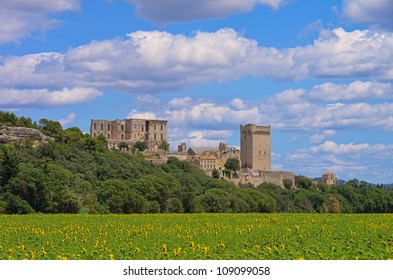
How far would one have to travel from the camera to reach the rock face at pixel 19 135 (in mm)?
100812

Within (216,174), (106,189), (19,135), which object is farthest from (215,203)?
(216,174)

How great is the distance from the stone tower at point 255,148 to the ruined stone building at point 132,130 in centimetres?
2082

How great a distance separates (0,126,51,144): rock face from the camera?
101 metres

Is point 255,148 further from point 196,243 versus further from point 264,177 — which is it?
point 196,243

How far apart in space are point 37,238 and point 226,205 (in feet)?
174

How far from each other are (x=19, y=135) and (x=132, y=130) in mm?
84674

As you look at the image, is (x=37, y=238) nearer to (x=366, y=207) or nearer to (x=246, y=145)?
(x=366, y=207)

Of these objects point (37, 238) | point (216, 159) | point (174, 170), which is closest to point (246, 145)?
point (216, 159)

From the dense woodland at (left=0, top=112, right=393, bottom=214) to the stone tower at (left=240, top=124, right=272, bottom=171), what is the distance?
44142mm

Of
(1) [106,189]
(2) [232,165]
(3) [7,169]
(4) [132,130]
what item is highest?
(4) [132,130]

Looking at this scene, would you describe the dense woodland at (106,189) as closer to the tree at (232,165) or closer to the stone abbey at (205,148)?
the tree at (232,165)

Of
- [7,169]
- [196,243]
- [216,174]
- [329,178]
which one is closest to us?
[196,243]

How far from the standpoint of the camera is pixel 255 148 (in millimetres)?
178375
